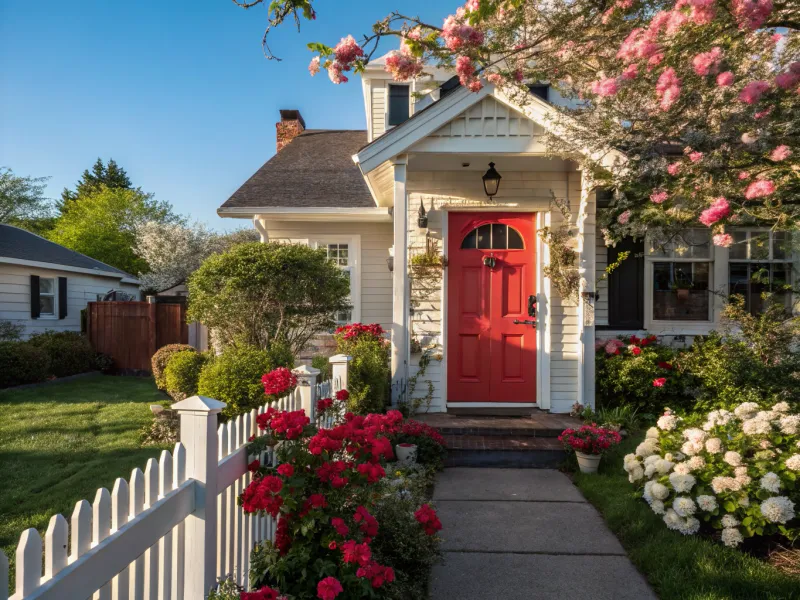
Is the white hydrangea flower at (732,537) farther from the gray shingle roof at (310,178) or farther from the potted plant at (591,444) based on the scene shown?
the gray shingle roof at (310,178)

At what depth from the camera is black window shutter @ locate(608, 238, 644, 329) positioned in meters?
6.81

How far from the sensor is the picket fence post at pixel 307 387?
3.57 meters

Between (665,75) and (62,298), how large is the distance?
568 inches

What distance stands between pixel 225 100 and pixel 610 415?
9478 millimetres

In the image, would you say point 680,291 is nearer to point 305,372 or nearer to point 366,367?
point 366,367

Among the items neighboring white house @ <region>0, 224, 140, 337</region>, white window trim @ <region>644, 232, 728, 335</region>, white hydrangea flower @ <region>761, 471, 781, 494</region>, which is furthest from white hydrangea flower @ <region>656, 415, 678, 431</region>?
neighboring white house @ <region>0, 224, 140, 337</region>

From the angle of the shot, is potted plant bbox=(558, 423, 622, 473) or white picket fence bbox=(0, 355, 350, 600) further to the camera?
potted plant bbox=(558, 423, 622, 473)

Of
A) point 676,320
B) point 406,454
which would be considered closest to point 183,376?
point 406,454

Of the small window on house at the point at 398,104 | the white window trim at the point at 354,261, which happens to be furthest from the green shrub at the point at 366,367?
the small window on house at the point at 398,104

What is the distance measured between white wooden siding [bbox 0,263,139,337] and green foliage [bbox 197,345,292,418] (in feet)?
30.0

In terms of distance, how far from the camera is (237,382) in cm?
512

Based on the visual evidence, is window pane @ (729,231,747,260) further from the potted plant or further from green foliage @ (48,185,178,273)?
green foliage @ (48,185,178,273)

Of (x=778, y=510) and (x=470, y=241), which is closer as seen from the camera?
(x=778, y=510)

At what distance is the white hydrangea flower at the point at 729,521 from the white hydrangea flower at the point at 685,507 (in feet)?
0.53
